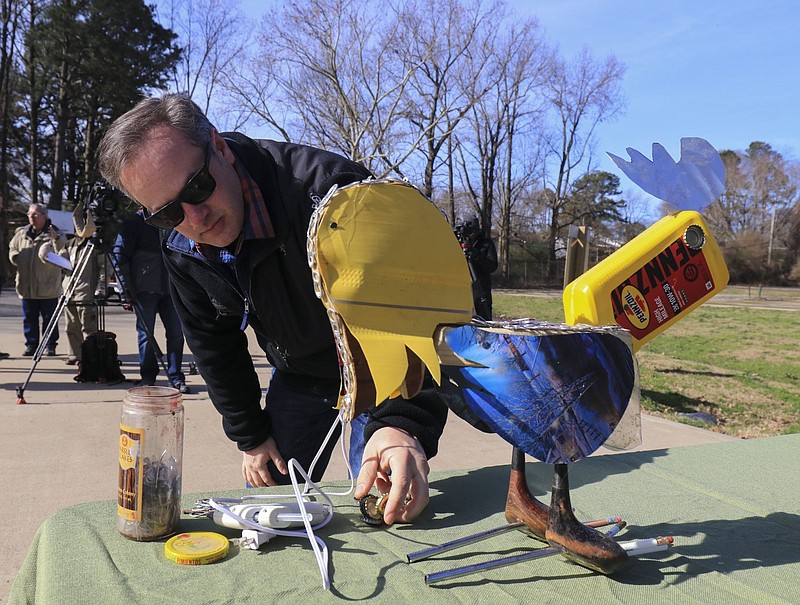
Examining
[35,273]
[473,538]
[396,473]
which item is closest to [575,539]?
[473,538]

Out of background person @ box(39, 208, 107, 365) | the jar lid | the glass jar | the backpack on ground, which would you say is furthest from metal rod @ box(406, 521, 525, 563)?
background person @ box(39, 208, 107, 365)

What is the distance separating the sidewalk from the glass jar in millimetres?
856

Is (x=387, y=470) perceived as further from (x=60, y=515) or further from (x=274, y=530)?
(x=60, y=515)

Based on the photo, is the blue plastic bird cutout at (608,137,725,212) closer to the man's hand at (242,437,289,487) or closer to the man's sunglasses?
the man's sunglasses

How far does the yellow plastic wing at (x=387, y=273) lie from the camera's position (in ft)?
2.76

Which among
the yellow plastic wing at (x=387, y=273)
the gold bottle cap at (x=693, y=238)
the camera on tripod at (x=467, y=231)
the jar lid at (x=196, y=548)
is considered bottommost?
the jar lid at (x=196, y=548)

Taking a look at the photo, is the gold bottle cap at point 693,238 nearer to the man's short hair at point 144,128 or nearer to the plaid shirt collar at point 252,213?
the plaid shirt collar at point 252,213

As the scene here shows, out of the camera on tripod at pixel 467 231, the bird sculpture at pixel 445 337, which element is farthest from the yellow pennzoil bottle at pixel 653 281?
the camera on tripod at pixel 467 231

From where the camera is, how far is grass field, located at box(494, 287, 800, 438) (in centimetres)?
469

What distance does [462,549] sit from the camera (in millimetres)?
1071

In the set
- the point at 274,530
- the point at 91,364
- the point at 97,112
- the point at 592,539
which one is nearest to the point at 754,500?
the point at 592,539

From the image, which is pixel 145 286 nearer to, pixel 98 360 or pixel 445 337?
pixel 98 360

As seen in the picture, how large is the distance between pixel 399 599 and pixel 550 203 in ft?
111

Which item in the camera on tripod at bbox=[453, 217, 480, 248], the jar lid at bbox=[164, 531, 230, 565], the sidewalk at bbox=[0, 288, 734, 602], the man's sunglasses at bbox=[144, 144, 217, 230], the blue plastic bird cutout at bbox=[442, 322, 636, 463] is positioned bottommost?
the sidewalk at bbox=[0, 288, 734, 602]
